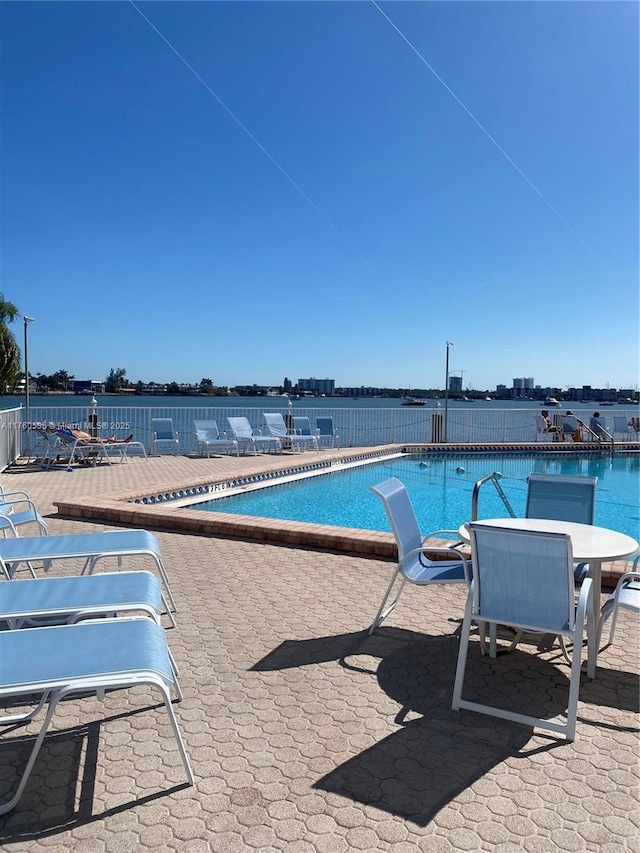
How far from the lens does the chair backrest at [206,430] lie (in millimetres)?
13109

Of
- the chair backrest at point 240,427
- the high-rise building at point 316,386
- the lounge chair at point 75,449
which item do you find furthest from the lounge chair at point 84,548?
the high-rise building at point 316,386

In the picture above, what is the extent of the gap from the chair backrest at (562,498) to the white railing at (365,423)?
9974 millimetres

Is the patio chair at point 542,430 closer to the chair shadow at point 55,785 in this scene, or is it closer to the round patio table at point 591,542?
the round patio table at point 591,542

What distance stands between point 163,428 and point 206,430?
37.9 inches

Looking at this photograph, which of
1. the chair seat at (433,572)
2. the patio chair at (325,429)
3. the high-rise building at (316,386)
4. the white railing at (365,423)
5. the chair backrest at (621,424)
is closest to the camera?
the chair seat at (433,572)

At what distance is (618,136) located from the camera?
9.24 m

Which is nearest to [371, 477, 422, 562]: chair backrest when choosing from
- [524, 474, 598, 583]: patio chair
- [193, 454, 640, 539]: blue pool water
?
[524, 474, 598, 583]: patio chair

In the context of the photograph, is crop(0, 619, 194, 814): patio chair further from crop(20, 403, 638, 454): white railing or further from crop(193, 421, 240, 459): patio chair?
crop(20, 403, 638, 454): white railing

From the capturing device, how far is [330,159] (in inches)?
539

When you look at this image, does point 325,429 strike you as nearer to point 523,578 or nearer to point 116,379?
point 523,578

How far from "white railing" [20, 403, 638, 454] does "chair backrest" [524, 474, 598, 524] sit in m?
9.97

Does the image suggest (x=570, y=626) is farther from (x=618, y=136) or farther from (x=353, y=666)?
(x=618, y=136)

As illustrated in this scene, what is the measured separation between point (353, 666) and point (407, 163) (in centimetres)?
1248

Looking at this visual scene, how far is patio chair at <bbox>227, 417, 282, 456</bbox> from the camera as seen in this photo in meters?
13.4
